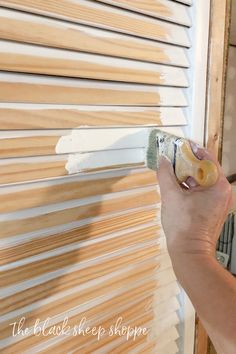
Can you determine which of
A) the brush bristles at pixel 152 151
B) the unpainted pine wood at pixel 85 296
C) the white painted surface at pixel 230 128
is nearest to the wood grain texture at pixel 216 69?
the brush bristles at pixel 152 151

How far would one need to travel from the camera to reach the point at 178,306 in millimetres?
822

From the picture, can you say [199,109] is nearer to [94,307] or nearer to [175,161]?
[175,161]

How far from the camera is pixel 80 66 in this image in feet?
1.84

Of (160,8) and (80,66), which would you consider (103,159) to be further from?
(160,8)

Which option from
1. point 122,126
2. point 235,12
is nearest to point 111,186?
point 122,126

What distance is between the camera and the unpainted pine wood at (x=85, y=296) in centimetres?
56

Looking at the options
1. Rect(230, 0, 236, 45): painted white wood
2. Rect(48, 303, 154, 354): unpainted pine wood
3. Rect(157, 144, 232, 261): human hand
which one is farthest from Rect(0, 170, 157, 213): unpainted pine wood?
Rect(230, 0, 236, 45): painted white wood

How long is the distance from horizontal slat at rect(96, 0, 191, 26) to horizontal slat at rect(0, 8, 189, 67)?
5cm

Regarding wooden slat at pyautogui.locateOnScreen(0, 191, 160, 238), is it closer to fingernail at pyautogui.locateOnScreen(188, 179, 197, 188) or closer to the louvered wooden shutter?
the louvered wooden shutter

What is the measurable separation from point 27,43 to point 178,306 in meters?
0.61

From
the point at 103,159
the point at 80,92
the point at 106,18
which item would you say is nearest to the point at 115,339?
the point at 103,159

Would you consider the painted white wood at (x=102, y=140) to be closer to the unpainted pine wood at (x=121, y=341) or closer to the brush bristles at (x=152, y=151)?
the brush bristles at (x=152, y=151)

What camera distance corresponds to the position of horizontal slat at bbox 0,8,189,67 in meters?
0.48

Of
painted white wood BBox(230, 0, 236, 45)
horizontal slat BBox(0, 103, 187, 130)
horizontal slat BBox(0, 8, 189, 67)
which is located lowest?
horizontal slat BBox(0, 103, 187, 130)
